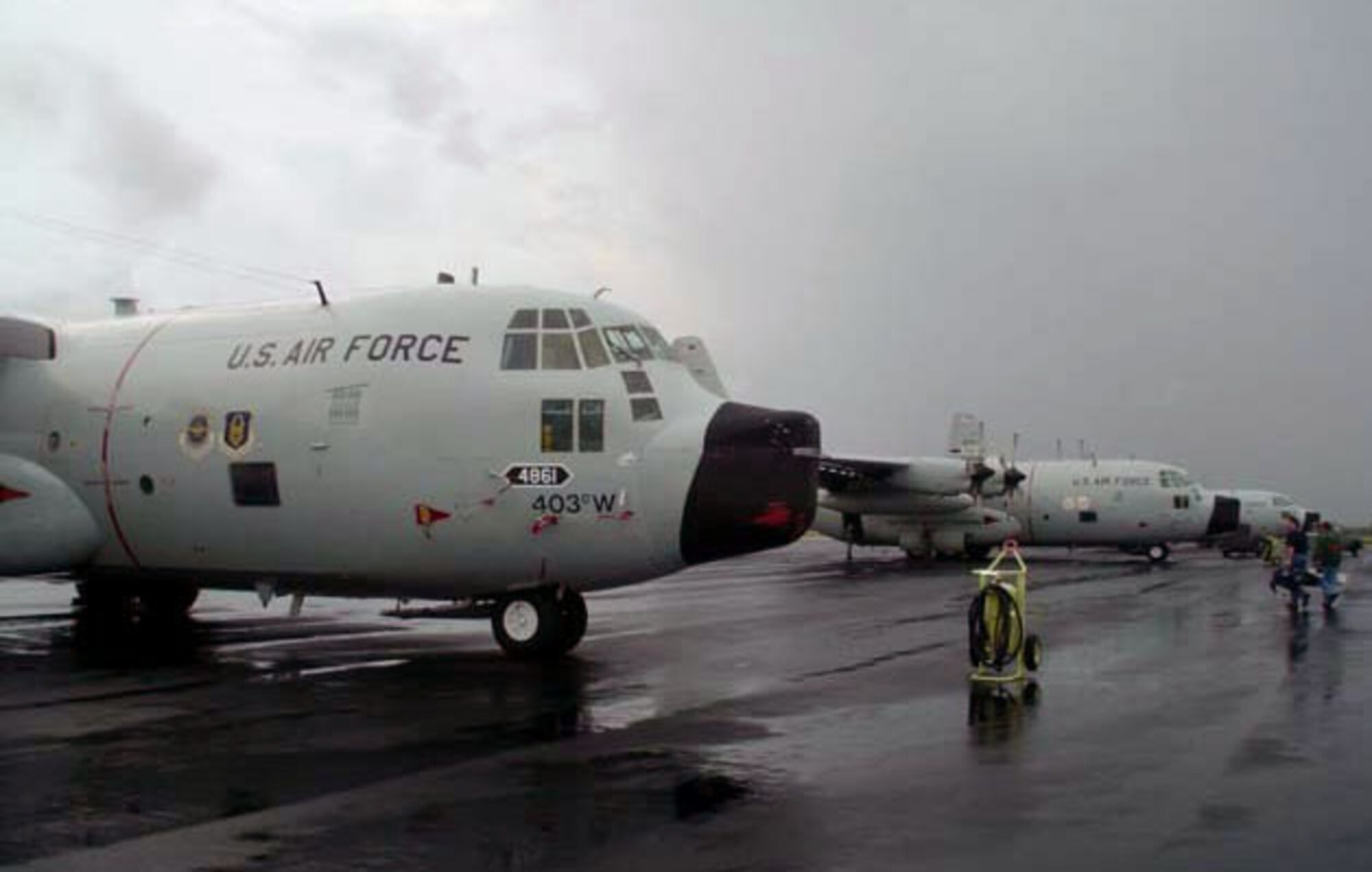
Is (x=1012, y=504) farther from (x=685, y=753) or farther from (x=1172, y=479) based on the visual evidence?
(x=685, y=753)

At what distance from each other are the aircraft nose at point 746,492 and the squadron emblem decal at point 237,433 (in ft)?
17.0

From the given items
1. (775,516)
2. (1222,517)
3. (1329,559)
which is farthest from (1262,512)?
(775,516)

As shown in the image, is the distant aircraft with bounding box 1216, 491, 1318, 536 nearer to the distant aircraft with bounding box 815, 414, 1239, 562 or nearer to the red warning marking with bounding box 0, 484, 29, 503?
the distant aircraft with bounding box 815, 414, 1239, 562

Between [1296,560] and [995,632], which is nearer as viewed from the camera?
[995,632]

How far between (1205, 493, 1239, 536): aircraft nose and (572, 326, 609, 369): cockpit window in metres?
32.5

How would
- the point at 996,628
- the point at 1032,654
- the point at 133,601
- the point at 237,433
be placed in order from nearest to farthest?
the point at 996,628, the point at 1032,654, the point at 237,433, the point at 133,601

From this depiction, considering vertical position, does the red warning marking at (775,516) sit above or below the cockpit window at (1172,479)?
above

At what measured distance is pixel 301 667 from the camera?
14070mm

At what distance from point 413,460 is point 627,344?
2662 mm

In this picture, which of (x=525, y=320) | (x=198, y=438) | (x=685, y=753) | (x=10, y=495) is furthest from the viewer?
(x=10, y=495)

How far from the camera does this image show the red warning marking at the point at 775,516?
516 inches

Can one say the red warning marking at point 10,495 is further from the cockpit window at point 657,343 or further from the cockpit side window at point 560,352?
the cockpit window at point 657,343

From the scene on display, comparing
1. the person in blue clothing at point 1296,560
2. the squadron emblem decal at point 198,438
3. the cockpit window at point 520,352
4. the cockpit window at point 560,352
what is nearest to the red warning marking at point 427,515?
the cockpit window at point 520,352

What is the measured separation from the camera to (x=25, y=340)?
53.2 feet
